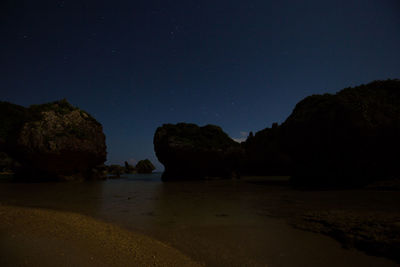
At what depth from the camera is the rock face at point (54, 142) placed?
14984 millimetres

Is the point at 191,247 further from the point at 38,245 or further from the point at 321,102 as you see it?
the point at 321,102

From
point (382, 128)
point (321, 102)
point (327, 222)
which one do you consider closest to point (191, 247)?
point (327, 222)

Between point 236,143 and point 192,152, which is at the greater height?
point 236,143

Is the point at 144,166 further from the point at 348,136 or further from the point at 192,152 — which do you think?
the point at 348,136

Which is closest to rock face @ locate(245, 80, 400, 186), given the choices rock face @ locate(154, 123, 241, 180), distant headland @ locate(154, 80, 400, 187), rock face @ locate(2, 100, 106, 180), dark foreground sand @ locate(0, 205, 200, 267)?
distant headland @ locate(154, 80, 400, 187)

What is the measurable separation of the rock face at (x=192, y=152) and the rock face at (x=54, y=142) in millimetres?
7738

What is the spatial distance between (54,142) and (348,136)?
22920 mm

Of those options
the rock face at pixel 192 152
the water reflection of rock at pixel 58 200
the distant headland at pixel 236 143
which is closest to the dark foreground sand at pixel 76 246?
the water reflection of rock at pixel 58 200

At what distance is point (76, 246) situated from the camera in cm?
221

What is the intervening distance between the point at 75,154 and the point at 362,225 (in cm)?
2030

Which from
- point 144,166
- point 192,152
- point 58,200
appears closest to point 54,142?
point 58,200

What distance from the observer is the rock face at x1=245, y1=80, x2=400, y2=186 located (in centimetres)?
1000

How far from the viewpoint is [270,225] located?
10.7 feet

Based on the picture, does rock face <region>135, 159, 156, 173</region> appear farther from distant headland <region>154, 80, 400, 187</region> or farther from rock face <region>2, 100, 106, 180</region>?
distant headland <region>154, 80, 400, 187</region>
